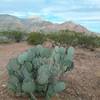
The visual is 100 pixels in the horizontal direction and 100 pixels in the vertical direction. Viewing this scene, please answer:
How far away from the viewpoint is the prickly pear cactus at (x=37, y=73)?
8969 mm

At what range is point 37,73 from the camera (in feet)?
30.2

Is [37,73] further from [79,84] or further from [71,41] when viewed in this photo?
[71,41]

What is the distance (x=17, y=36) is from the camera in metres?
24.2

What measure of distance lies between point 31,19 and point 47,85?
3527 inches

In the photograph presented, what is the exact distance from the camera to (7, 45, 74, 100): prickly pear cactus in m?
8.97

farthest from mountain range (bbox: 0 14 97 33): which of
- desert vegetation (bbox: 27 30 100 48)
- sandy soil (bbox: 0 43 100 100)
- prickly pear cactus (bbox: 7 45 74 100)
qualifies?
prickly pear cactus (bbox: 7 45 74 100)

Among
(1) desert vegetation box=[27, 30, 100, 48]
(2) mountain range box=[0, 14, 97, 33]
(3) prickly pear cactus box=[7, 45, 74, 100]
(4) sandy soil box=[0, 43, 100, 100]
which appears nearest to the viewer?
(3) prickly pear cactus box=[7, 45, 74, 100]

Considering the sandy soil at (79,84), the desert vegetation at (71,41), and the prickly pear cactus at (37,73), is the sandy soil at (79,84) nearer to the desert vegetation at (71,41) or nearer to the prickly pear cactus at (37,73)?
the prickly pear cactus at (37,73)

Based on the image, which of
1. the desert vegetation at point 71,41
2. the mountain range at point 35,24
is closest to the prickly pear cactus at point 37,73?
the desert vegetation at point 71,41

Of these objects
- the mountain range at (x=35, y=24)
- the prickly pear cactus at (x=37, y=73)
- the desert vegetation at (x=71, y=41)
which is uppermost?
the prickly pear cactus at (x=37, y=73)

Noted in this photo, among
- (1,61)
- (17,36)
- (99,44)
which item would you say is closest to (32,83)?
(1,61)

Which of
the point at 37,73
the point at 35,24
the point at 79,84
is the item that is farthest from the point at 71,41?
the point at 35,24

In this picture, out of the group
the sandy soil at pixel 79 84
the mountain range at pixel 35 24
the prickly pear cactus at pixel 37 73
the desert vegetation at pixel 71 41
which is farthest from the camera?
the mountain range at pixel 35 24

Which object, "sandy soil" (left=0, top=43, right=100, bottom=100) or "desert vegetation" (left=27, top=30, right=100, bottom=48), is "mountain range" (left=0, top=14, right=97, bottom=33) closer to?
"desert vegetation" (left=27, top=30, right=100, bottom=48)
